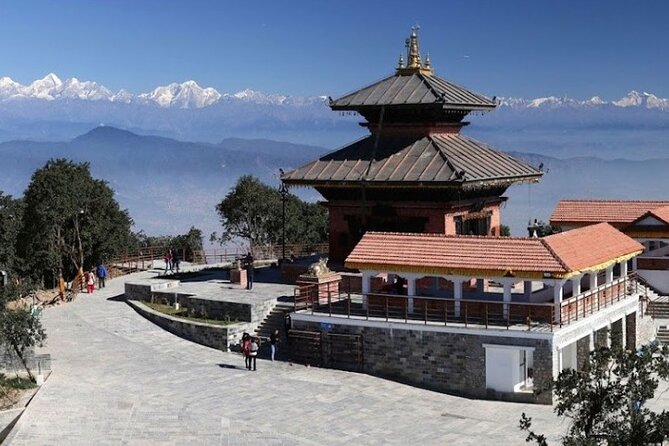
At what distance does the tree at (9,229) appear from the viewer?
41963 mm

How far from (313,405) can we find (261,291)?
31.6 ft

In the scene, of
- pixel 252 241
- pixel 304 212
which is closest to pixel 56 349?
pixel 252 241

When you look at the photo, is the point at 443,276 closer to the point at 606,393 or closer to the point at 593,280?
the point at 593,280

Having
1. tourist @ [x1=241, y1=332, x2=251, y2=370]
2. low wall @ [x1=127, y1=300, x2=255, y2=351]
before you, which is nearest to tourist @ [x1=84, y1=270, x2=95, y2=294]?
low wall @ [x1=127, y1=300, x2=255, y2=351]

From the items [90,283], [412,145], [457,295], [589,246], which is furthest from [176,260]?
[589,246]

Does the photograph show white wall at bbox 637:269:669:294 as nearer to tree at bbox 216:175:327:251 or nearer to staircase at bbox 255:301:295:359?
staircase at bbox 255:301:295:359

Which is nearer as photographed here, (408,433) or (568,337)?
(408,433)

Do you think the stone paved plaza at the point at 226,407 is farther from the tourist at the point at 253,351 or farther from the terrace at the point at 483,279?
the terrace at the point at 483,279

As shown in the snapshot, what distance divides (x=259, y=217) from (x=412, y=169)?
2519 centimetres

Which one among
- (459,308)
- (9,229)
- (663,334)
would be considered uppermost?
(9,229)

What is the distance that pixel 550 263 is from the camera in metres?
26.9

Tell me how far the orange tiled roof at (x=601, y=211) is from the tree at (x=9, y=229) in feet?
68.7

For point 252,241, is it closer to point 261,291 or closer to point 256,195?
point 256,195

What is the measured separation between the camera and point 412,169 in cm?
3434
